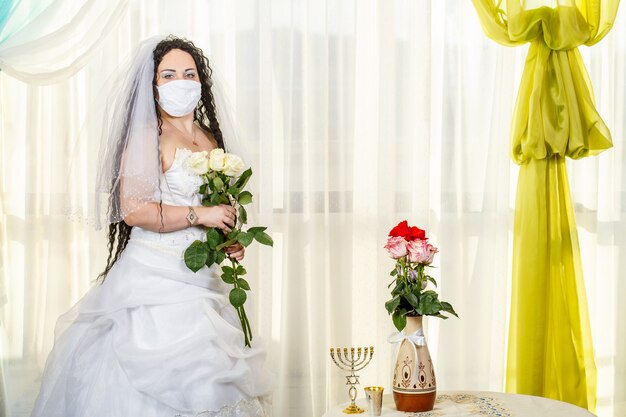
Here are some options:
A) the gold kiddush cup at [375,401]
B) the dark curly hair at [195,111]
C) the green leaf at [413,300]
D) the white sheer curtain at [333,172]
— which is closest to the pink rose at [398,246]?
the green leaf at [413,300]

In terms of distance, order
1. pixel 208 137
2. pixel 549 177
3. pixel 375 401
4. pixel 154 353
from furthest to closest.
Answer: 1. pixel 549 177
2. pixel 208 137
3. pixel 154 353
4. pixel 375 401

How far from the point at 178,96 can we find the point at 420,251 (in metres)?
0.91

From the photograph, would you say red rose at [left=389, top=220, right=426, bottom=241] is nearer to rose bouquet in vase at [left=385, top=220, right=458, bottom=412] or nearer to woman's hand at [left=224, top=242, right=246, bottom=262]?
rose bouquet in vase at [left=385, top=220, right=458, bottom=412]

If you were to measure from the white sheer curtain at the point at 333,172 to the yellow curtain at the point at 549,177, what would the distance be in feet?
0.68

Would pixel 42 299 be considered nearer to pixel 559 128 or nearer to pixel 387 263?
pixel 387 263

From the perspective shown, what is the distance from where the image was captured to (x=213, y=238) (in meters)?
2.45

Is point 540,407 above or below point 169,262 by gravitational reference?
below

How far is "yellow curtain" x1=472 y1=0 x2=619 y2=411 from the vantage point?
3.22 metres

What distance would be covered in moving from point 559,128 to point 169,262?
1635 millimetres

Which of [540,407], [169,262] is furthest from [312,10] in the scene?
[540,407]

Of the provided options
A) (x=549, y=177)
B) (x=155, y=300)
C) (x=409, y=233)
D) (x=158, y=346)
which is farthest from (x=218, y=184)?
(x=549, y=177)

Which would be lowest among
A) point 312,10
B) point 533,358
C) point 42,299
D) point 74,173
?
point 533,358

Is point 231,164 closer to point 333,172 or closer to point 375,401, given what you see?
point 375,401

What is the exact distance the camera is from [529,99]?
3256mm
